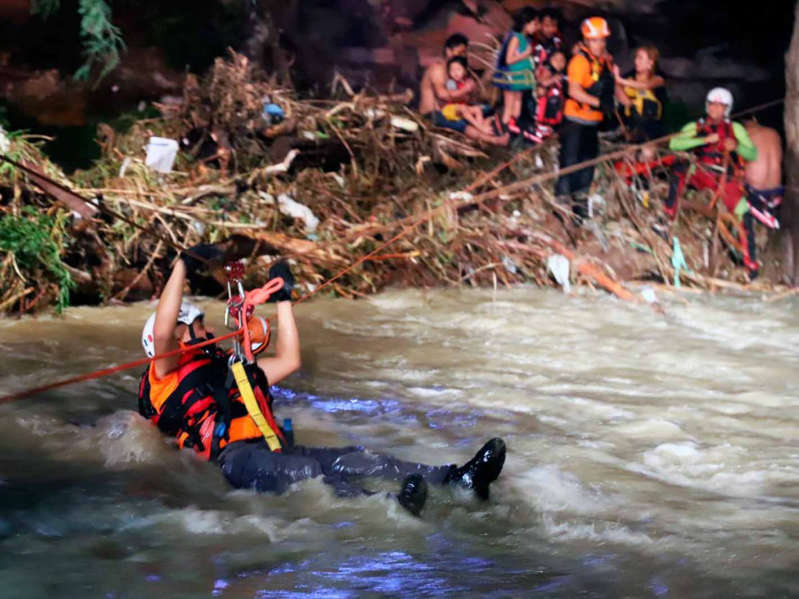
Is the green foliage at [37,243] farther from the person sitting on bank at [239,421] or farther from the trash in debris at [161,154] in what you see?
the person sitting on bank at [239,421]

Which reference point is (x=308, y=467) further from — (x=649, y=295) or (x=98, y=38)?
(x=98, y=38)

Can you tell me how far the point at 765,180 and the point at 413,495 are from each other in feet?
25.3

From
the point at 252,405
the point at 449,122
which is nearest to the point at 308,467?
the point at 252,405

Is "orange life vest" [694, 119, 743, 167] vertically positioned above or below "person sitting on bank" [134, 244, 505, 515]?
above

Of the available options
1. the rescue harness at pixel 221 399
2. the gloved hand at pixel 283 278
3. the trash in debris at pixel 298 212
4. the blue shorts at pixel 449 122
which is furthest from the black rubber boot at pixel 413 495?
the blue shorts at pixel 449 122

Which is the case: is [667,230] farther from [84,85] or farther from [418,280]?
[84,85]

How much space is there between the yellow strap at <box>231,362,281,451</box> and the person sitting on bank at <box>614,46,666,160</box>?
7.63 m

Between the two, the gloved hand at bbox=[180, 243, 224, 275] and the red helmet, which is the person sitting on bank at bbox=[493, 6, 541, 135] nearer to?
the red helmet

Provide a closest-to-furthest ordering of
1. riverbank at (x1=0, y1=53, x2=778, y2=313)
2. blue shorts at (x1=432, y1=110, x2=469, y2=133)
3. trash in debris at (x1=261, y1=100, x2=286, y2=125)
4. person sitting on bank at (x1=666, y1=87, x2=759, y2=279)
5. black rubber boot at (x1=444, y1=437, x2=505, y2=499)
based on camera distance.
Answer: black rubber boot at (x1=444, y1=437, x2=505, y2=499)
riverbank at (x1=0, y1=53, x2=778, y2=313)
trash in debris at (x1=261, y1=100, x2=286, y2=125)
person sitting on bank at (x1=666, y1=87, x2=759, y2=279)
blue shorts at (x1=432, y1=110, x2=469, y2=133)

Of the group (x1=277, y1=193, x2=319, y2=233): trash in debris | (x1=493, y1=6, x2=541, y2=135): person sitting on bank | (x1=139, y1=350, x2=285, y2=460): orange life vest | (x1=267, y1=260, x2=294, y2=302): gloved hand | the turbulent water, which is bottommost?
the turbulent water

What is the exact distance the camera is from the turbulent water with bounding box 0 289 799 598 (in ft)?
10.2

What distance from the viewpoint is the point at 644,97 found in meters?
10.9

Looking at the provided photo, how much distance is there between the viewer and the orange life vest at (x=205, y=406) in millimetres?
4016

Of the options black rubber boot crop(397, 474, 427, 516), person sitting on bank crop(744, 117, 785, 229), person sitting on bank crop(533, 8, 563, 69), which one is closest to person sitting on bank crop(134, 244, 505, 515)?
black rubber boot crop(397, 474, 427, 516)
